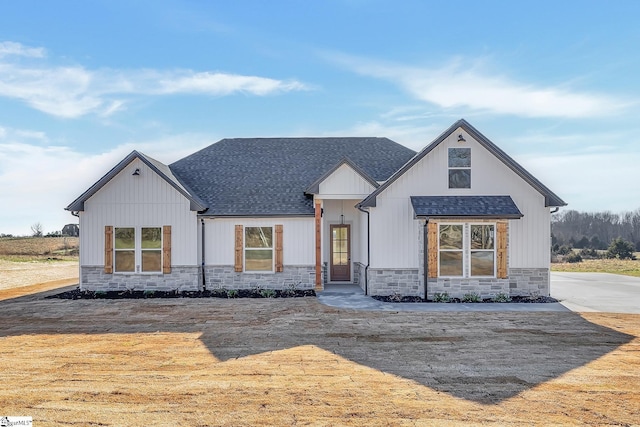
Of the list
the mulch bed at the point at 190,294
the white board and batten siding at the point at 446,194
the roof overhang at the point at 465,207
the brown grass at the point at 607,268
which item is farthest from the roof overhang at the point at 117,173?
the brown grass at the point at 607,268

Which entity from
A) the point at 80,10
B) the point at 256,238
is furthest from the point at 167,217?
the point at 80,10

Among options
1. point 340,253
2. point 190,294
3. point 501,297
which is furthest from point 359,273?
point 190,294

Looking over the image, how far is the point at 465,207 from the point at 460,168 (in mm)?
1496

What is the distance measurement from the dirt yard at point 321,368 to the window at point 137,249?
12.7ft

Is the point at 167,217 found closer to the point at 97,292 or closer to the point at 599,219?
the point at 97,292

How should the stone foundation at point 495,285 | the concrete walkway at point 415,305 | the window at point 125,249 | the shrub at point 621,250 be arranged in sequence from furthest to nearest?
the shrub at point 621,250 < the window at point 125,249 < the stone foundation at point 495,285 < the concrete walkway at point 415,305

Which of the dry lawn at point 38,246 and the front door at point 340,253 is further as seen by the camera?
the dry lawn at point 38,246

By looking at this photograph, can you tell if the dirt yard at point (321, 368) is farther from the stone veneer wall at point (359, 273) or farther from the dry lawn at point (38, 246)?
the dry lawn at point (38, 246)

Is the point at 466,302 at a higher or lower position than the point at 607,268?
higher

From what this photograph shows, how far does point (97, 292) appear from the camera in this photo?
49.1 ft

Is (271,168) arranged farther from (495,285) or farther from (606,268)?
(606,268)

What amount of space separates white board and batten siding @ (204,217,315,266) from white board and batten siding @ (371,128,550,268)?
2.83 meters

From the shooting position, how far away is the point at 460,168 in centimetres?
1417

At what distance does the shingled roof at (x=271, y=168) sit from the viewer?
16.0 metres
